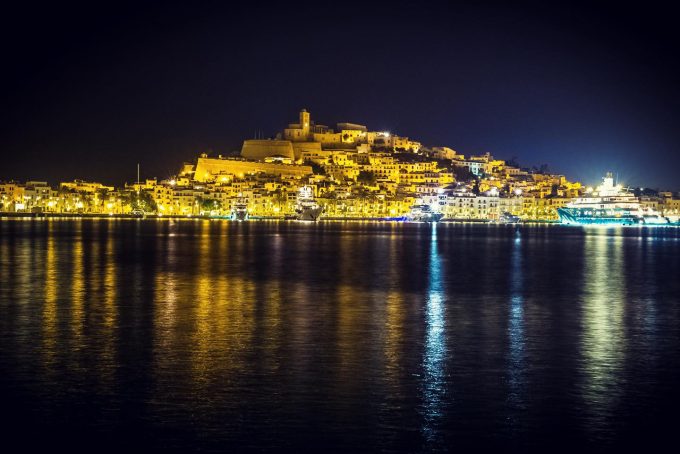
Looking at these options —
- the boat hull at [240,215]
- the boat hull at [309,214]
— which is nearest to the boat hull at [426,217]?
the boat hull at [309,214]

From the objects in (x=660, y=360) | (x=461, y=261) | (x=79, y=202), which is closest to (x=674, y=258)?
(x=461, y=261)

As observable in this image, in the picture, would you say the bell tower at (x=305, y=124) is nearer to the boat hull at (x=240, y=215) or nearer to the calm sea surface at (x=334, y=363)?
the boat hull at (x=240, y=215)

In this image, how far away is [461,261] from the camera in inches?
1335

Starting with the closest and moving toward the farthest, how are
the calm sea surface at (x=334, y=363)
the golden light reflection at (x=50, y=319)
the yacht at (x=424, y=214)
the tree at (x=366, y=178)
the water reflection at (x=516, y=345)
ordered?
1. the calm sea surface at (x=334, y=363)
2. the water reflection at (x=516, y=345)
3. the golden light reflection at (x=50, y=319)
4. the yacht at (x=424, y=214)
5. the tree at (x=366, y=178)

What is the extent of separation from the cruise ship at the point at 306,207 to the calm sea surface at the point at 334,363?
7354 cm

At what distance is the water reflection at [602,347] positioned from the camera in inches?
380

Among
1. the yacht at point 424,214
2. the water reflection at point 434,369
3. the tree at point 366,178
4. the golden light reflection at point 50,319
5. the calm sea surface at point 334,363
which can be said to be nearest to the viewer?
the calm sea surface at point 334,363

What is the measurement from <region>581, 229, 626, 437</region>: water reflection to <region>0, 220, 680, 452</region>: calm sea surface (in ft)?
0.15

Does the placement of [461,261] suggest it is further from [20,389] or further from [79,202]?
[79,202]

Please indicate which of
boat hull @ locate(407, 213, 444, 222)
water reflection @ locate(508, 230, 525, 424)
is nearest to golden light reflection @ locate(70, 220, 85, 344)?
water reflection @ locate(508, 230, 525, 424)

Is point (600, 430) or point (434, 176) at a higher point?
point (434, 176)

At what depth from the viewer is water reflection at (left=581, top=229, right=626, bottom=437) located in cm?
966

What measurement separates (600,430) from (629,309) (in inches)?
411

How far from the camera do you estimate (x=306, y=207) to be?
324 feet
